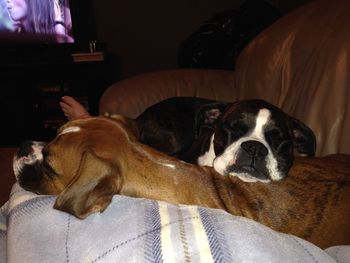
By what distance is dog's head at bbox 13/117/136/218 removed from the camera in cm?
85

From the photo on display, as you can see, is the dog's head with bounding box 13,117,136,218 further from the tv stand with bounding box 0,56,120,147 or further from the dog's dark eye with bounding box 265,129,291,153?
the tv stand with bounding box 0,56,120,147

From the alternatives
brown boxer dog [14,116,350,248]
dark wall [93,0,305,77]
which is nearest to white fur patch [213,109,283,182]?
brown boxer dog [14,116,350,248]

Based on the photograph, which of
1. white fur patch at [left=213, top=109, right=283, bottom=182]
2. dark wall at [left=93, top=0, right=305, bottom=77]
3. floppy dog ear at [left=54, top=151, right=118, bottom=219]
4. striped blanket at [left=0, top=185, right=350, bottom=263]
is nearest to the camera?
striped blanket at [left=0, top=185, right=350, bottom=263]

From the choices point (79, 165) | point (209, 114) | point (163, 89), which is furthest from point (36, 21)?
point (79, 165)

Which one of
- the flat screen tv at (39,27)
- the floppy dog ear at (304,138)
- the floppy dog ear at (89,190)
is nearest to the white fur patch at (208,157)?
the floppy dog ear at (304,138)

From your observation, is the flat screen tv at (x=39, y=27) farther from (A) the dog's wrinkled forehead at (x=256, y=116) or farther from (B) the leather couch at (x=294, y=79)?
(A) the dog's wrinkled forehead at (x=256, y=116)

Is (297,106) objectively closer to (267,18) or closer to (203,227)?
(203,227)

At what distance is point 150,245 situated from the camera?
667 mm

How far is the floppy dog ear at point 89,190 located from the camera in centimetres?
82

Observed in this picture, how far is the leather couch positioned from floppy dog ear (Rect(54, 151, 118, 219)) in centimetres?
101

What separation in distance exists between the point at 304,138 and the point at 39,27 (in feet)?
11.5

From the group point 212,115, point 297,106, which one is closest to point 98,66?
point 212,115

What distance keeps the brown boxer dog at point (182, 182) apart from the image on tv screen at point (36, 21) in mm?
3241

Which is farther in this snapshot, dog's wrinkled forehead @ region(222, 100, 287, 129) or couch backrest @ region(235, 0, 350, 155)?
dog's wrinkled forehead @ region(222, 100, 287, 129)
